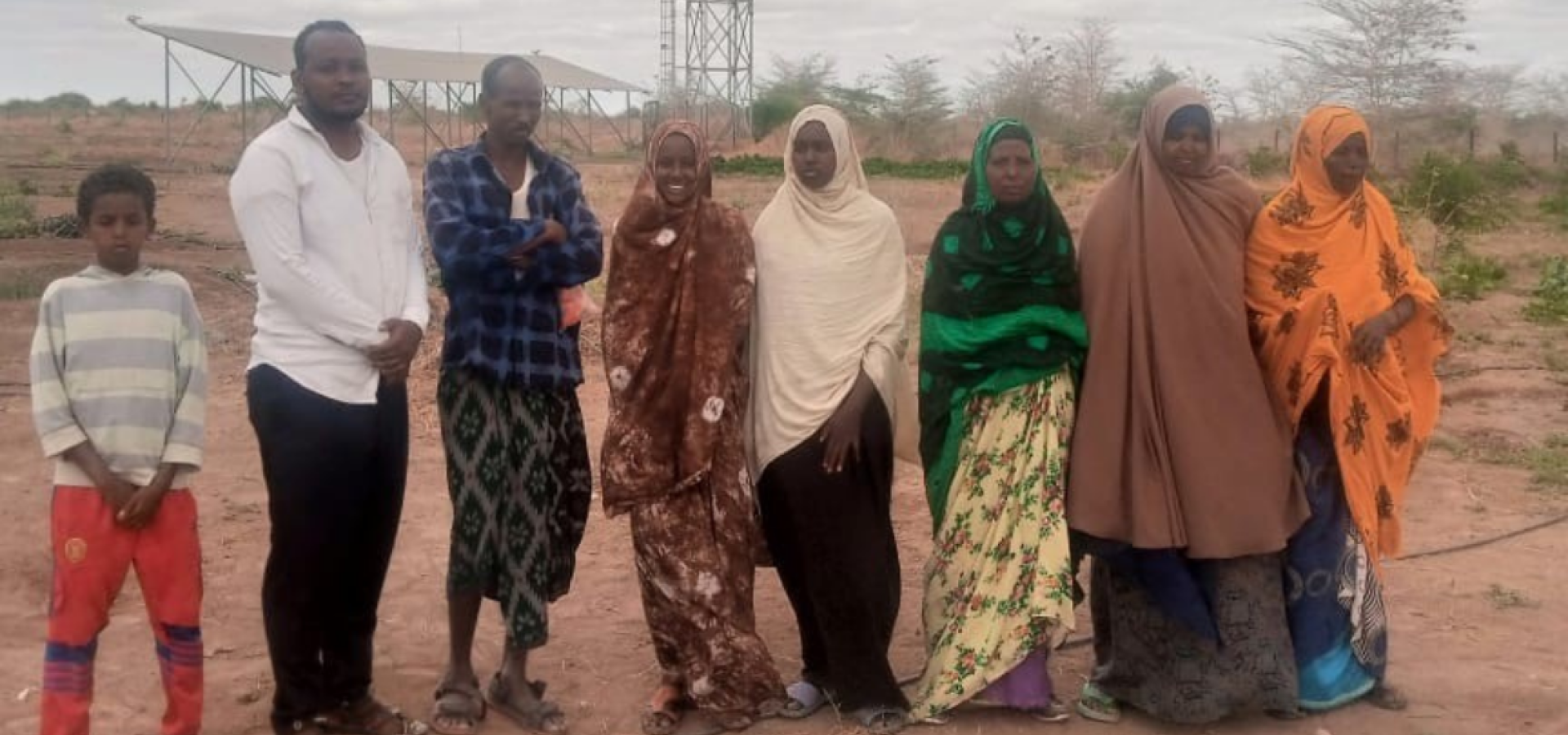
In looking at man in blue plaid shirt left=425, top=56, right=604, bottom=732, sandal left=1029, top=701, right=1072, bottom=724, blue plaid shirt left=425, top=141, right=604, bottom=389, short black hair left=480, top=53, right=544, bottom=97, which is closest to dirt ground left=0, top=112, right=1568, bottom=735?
sandal left=1029, top=701, right=1072, bottom=724

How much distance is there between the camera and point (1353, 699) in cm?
401

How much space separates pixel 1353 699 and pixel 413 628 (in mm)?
2980

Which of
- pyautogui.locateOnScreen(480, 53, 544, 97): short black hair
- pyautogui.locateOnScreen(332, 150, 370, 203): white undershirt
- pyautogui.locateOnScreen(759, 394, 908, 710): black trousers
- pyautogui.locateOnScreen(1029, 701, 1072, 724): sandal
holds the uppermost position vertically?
pyautogui.locateOnScreen(480, 53, 544, 97): short black hair

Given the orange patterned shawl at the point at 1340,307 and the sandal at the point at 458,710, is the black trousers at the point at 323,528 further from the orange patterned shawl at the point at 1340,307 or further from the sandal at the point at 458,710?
the orange patterned shawl at the point at 1340,307

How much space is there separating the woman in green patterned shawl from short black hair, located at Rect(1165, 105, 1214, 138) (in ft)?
1.19

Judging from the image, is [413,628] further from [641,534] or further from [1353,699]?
[1353,699]

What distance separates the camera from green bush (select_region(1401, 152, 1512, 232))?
48.3 ft

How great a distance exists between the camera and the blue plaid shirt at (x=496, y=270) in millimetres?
3586

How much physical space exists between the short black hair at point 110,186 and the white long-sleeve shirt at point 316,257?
0.21 meters

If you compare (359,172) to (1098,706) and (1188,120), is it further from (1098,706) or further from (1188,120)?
(1098,706)

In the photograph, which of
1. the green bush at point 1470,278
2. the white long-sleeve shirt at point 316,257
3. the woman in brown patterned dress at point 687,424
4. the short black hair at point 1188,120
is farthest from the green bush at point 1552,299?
the white long-sleeve shirt at point 316,257

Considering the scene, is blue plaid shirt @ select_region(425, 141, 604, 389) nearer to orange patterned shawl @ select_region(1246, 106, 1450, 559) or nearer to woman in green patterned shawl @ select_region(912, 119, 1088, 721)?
woman in green patterned shawl @ select_region(912, 119, 1088, 721)

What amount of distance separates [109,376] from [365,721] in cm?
115

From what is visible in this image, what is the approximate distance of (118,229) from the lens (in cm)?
330
